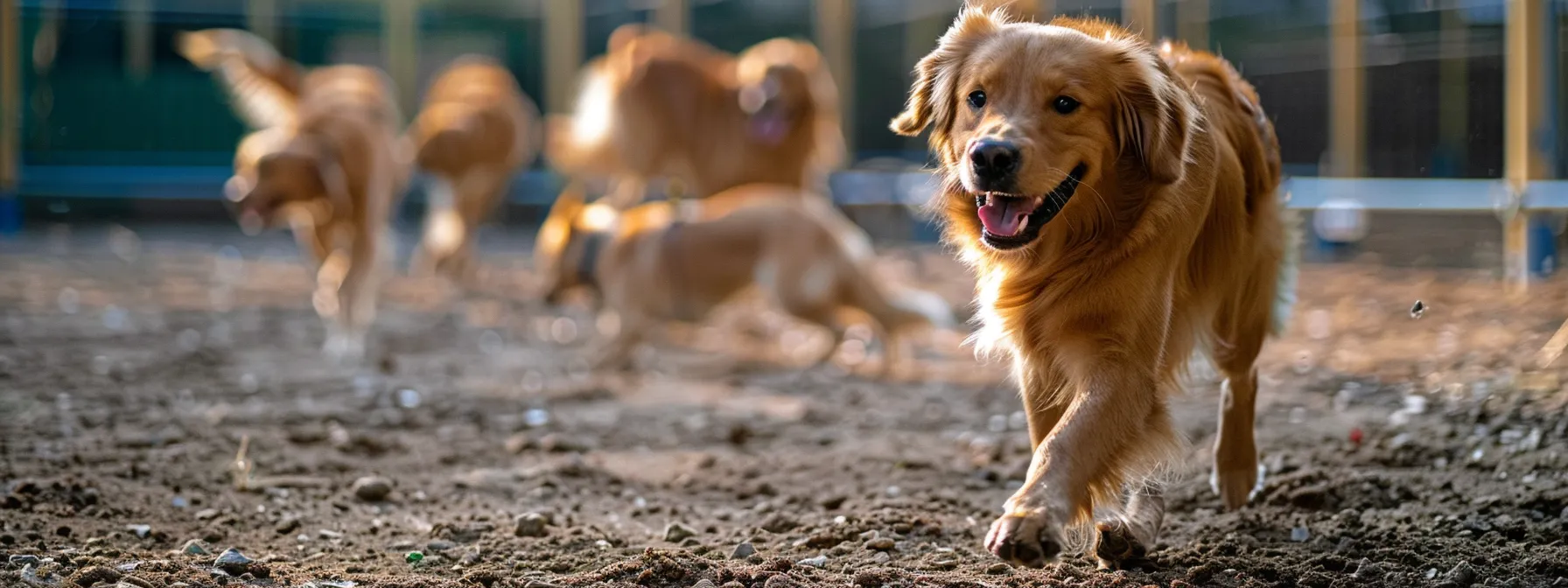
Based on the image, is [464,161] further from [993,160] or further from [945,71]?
[993,160]

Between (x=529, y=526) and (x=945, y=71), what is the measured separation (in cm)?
158

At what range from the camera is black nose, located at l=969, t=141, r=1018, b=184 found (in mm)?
2883

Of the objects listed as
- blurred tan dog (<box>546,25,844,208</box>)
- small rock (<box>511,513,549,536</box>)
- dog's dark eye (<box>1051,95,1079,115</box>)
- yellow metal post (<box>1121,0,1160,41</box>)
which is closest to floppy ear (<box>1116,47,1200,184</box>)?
dog's dark eye (<box>1051,95,1079,115</box>)

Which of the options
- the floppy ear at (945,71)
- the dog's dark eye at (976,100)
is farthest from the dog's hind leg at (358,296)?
the dog's dark eye at (976,100)

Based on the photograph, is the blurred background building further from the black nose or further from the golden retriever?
the black nose

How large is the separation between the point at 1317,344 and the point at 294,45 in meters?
12.5

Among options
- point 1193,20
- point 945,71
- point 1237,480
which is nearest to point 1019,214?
point 945,71

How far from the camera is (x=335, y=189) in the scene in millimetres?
7656

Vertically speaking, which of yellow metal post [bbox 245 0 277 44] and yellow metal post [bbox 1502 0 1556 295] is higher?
yellow metal post [bbox 245 0 277 44]

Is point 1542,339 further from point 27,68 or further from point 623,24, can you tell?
point 27,68

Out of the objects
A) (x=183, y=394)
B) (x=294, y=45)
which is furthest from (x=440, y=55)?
(x=183, y=394)

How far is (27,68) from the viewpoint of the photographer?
1496 cm

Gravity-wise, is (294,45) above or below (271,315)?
above

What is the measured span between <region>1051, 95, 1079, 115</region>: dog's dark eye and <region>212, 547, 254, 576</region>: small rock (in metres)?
2.02
